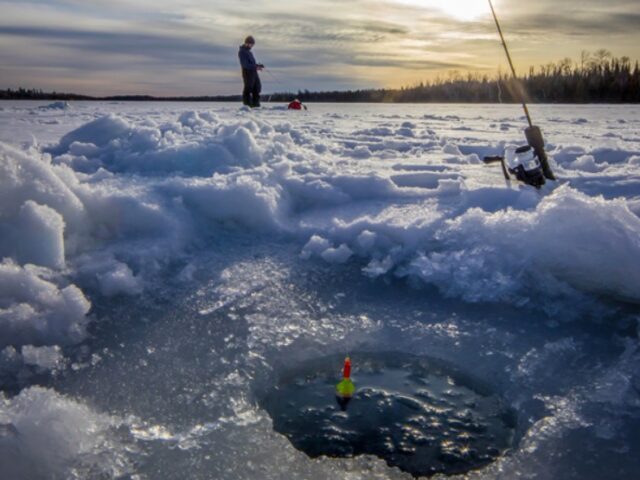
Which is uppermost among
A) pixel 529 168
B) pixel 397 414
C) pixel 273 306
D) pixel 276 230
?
pixel 529 168

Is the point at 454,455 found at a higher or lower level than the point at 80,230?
lower

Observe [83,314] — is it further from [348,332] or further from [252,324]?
[348,332]

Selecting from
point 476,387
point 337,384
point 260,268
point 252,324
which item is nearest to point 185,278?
point 260,268

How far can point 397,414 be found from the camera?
2.23 metres

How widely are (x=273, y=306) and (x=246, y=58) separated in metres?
10.9

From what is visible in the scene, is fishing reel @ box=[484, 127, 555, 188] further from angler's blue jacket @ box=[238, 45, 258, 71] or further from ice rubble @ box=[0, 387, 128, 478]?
angler's blue jacket @ box=[238, 45, 258, 71]

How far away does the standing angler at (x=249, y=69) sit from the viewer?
1250 centimetres

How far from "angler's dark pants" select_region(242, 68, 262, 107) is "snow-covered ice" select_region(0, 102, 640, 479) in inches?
345

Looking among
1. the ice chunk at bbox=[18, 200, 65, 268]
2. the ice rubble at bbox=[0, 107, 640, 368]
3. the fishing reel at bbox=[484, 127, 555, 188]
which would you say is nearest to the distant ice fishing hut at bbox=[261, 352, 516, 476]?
the ice rubble at bbox=[0, 107, 640, 368]

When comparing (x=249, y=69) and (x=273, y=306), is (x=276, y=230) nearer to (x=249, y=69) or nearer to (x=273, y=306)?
(x=273, y=306)

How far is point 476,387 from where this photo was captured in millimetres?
2447

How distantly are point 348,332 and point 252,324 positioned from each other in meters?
0.52

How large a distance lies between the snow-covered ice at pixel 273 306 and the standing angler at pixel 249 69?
27.7 feet

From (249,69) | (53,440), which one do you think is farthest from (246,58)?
(53,440)
